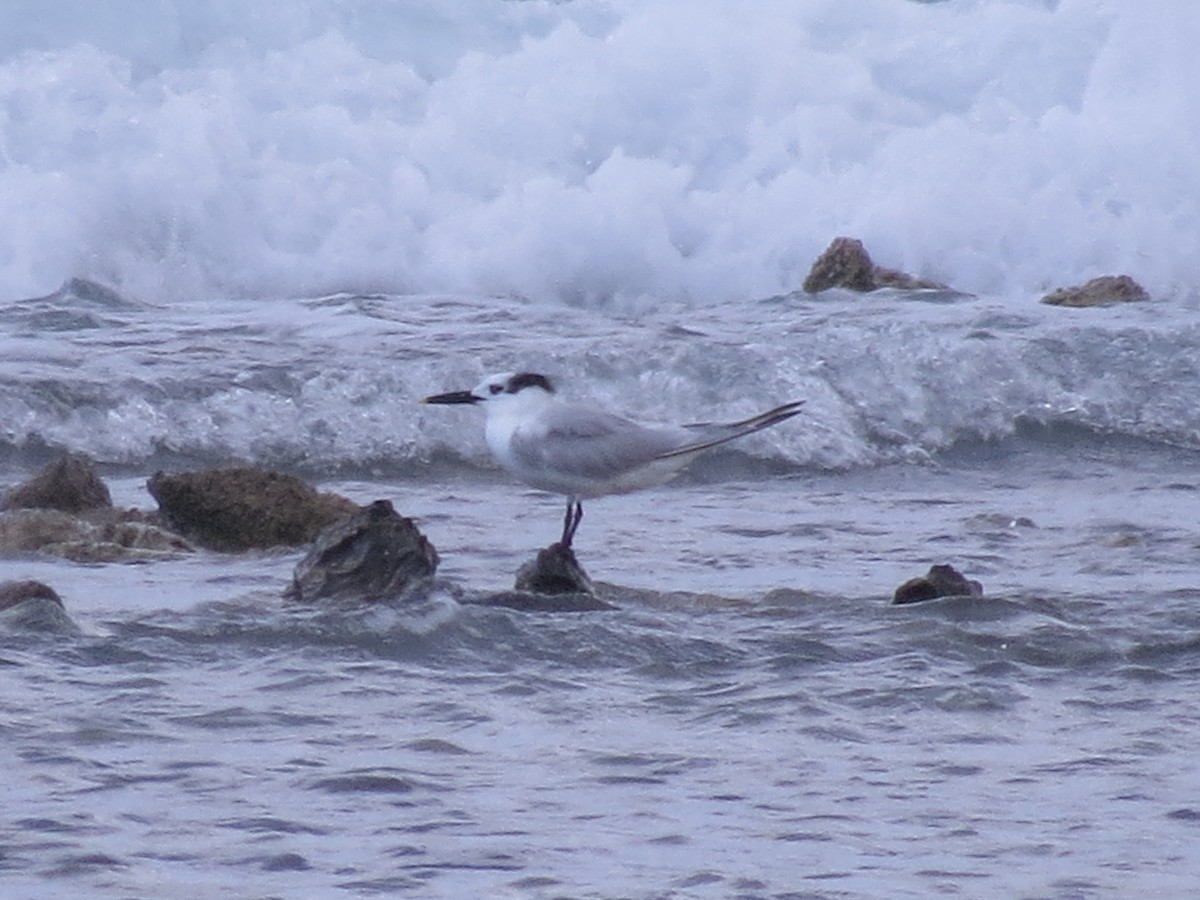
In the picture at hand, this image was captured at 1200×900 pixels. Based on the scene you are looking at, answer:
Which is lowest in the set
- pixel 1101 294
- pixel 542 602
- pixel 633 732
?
pixel 633 732

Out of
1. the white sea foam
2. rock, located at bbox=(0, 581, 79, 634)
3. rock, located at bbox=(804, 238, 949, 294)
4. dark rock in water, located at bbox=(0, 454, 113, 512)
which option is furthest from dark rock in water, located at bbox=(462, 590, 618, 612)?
the white sea foam

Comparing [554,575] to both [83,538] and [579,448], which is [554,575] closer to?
[579,448]

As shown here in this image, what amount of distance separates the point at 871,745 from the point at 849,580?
1592mm

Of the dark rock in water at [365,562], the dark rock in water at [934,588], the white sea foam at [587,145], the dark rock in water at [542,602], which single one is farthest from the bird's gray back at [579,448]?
the white sea foam at [587,145]

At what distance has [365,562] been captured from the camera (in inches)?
207

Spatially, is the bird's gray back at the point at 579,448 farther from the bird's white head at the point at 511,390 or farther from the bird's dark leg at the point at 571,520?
the bird's white head at the point at 511,390

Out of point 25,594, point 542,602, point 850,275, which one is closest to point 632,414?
point 850,275

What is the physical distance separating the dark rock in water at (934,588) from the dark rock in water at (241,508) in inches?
60.8

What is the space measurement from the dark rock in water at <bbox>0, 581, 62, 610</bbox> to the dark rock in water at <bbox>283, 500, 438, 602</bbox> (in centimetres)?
54

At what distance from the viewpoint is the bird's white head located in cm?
618

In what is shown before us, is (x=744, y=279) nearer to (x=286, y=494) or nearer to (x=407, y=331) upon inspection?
(x=407, y=331)

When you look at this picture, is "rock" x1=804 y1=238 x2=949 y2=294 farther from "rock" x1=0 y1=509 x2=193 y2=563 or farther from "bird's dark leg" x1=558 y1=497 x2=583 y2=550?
"rock" x1=0 y1=509 x2=193 y2=563

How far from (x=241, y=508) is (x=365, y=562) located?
3.15 ft

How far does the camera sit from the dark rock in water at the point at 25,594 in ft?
16.4
